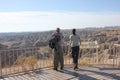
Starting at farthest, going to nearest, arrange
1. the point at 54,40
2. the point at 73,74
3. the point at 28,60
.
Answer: the point at 28,60
the point at 54,40
the point at 73,74

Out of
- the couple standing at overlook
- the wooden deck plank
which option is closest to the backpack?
the couple standing at overlook

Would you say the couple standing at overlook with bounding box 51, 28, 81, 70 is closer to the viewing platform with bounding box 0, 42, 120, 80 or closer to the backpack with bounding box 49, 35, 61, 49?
the backpack with bounding box 49, 35, 61, 49

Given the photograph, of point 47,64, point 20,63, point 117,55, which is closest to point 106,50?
point 117,55

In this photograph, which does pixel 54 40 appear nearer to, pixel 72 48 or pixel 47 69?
pixel 72 48

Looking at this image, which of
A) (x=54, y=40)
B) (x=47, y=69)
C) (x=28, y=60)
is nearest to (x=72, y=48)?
(x=54, y=40)

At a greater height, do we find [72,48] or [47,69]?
[72,48]

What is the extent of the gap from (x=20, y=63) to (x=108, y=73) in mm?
3723

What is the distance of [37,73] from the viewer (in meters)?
12.3

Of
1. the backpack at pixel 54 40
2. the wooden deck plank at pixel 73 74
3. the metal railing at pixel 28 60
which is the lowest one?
the wooden deck plank at pixel 73 74

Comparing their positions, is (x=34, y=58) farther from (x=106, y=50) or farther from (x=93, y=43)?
(x=106, y=50)

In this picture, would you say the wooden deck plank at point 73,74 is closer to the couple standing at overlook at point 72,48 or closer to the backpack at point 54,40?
the couple standing at overlook at point 72,48

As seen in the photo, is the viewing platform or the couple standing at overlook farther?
the couple standing at overlook

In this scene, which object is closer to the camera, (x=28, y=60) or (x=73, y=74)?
(x=73, y=74)

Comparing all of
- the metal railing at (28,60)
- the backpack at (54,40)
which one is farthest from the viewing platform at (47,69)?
the backpack at (54,40)
